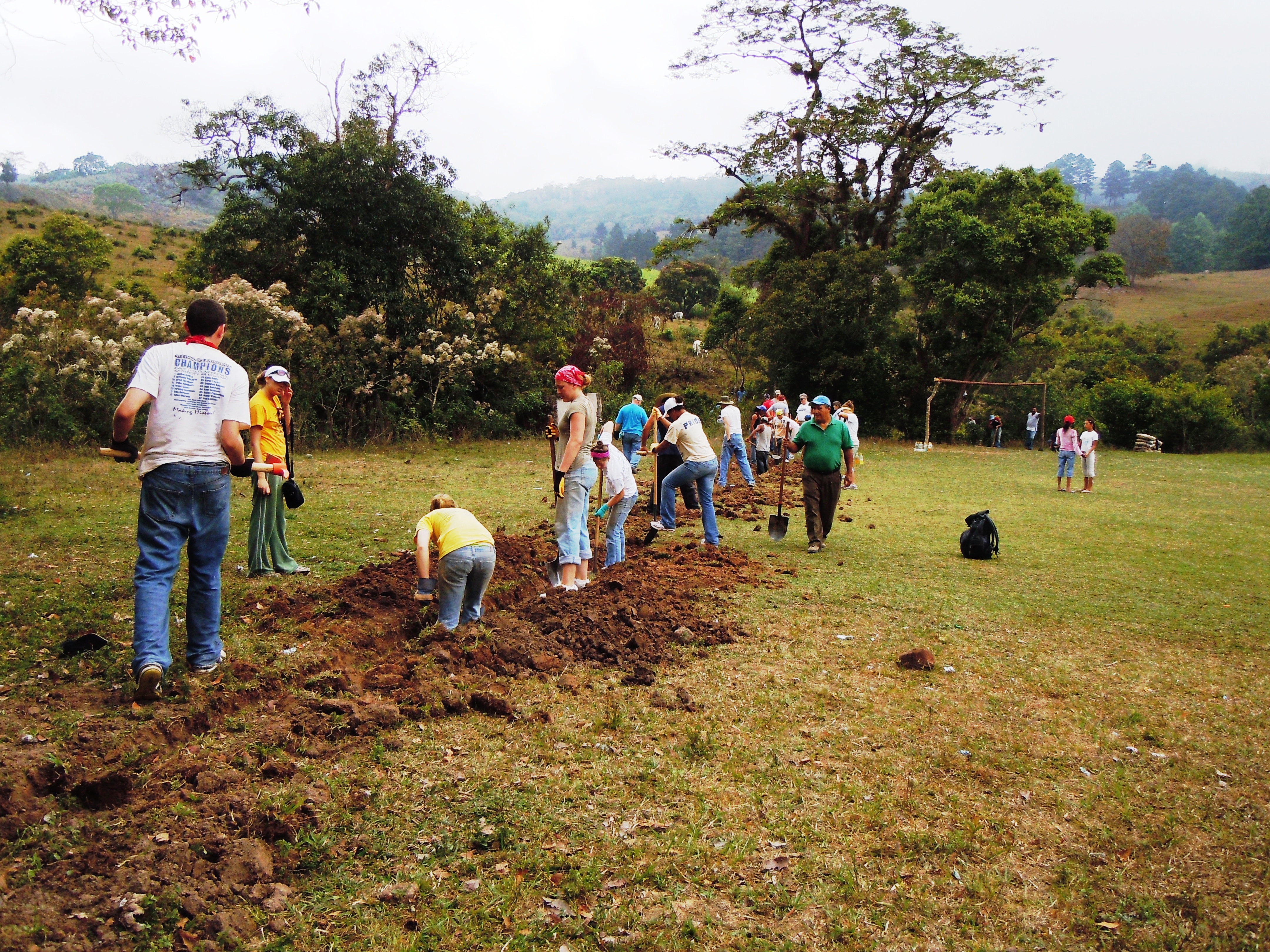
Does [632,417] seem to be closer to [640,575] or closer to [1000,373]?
[640,575]

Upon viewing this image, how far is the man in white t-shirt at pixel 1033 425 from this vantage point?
1201 inches

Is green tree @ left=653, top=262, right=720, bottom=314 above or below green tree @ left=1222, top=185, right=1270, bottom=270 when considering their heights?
below

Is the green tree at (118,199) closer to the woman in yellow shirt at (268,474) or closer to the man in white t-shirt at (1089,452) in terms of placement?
the woman in yellow shirt at (268,474)

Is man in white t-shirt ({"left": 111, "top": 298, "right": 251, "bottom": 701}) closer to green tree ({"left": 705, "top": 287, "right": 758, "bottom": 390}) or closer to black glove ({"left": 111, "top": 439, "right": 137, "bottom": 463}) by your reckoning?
black glove ({"left": 111, "top": 439, "right": 137, "bottom": 463})

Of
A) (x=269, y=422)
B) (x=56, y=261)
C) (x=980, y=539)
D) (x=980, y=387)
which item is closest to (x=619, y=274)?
(x=980, y=387)

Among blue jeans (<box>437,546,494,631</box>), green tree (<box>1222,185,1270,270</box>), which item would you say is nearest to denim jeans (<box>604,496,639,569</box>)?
blue jeans (<box>437,546,494,631</box>)

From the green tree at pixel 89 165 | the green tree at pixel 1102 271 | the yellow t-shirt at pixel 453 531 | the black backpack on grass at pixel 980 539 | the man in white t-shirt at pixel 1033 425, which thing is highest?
the green tree at pixel 89 165

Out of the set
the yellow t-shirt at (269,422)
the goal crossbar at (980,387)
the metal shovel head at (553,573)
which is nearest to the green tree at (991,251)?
the goal crossbar at (980,387)

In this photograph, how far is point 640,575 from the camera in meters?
7.74

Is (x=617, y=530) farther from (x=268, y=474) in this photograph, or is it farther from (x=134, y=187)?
(x=134, y=187)

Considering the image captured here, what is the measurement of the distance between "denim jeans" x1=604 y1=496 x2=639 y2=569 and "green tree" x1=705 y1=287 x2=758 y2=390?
24.1m

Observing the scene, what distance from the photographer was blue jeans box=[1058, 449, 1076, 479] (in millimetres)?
17031

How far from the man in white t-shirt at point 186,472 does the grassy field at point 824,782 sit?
1.78 ft

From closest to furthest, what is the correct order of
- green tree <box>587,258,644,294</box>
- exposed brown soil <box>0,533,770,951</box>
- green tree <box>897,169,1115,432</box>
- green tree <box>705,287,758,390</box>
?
exposed brown soil <box>0,533,770,951</box> < green tree <box>897,169,1115,432</box> < green tree <box>705,287,758,390</box> < green tree <box>587,258,644,294</box>
